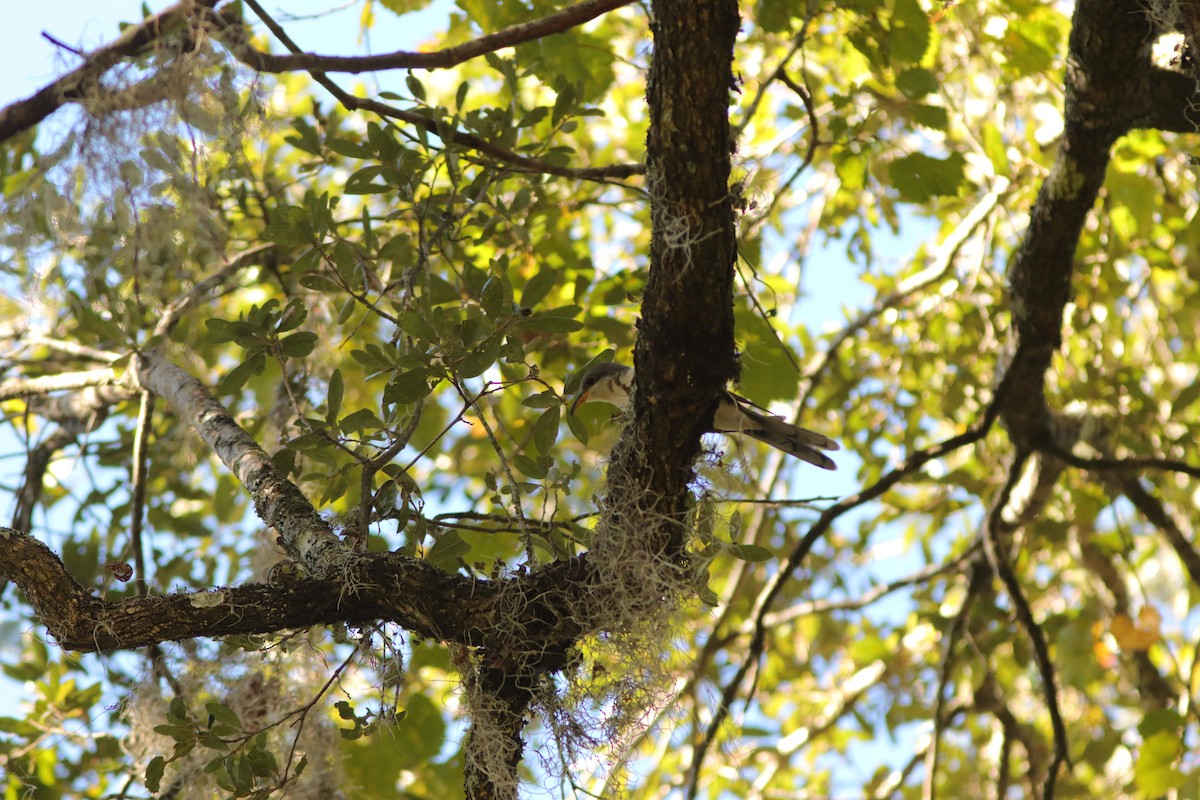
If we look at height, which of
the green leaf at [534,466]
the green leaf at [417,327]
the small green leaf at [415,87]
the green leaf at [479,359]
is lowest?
Result: the green leaf at [534,466]

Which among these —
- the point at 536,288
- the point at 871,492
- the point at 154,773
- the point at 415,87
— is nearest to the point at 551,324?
the point at 536,288

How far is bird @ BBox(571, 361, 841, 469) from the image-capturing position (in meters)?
2.34

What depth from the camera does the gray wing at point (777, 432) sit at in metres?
2.13

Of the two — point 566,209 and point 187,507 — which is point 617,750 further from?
point 187,507

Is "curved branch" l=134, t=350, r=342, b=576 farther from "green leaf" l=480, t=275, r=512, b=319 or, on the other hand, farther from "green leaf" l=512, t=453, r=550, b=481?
"green leaf" l=480, t=275, r=512, b=319

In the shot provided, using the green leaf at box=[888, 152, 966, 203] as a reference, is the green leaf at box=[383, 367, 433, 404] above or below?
below

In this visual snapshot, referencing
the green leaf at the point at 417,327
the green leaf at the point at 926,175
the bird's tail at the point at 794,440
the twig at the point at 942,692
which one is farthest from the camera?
the twig at the point at 942,692

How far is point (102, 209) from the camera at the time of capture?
259cm

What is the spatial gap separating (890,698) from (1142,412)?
66.2 inches

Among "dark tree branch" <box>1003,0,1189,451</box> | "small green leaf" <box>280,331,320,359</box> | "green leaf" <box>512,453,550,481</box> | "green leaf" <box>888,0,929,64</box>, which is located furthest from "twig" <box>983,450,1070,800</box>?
"small green leaf" <box>280,331,320,359</box>

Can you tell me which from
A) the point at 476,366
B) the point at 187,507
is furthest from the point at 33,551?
the point at 187,507

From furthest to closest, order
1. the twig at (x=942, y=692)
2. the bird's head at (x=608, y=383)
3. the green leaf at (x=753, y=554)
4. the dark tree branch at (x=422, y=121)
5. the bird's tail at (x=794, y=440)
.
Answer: the twig at (x=942, y=692)
the bird's head at (x=608, y=383)
the bird's tail at (x=794, y=440)
the dark tree branch at (x=422, y=121)
the green leaf at (x=753, y=554)

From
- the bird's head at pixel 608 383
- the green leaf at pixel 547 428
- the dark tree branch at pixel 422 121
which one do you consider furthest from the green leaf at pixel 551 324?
the bird's head at pixel 608 383

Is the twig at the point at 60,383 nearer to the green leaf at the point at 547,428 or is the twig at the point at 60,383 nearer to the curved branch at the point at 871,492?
the green leaf at the point at 547,428
